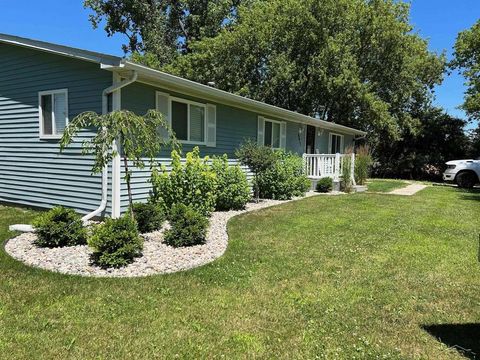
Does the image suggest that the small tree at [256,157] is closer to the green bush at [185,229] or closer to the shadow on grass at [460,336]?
the green bush at [185,229]

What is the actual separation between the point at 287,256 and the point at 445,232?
354cm

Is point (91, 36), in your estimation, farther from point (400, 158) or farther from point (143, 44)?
point (400, 158)

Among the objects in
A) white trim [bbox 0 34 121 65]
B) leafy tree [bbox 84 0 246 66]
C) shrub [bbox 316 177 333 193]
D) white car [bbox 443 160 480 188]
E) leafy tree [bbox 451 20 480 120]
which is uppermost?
leafy tree [bbox 84 0 246 66]

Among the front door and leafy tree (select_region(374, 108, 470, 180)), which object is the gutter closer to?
the front door

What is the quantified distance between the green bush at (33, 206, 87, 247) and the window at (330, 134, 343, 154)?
52.3ft

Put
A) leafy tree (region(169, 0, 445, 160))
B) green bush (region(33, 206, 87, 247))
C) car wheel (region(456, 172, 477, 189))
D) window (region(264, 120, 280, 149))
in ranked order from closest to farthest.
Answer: green bush (region(33, 206, 87, 247)) → window (region(264, 120, 280, 149)) → car wheel (region(456, 172, 477, 189)) → leafy tree (region(169, 0, 445, 160))

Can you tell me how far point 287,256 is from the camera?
525 cm

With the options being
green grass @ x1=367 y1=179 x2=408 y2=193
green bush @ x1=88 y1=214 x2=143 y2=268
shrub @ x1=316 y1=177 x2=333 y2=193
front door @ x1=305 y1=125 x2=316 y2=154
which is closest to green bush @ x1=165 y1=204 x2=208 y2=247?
green bush @ x1=88 y1=214 x2=143 y2=268

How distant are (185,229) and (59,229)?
1.81m

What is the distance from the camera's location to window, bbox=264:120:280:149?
13.2 meters

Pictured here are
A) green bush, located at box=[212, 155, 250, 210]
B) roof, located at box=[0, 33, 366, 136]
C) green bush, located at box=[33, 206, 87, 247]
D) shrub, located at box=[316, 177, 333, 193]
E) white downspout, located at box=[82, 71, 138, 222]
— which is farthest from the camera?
shrub, located at box=[316, 177, 333, 193]

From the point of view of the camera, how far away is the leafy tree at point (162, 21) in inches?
1069

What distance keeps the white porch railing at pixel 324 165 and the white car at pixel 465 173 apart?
19.9ft

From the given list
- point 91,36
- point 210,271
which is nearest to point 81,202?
point 210,271
